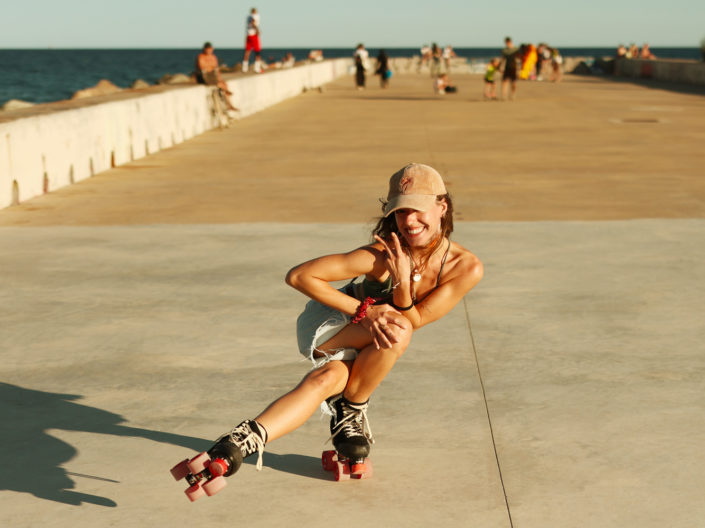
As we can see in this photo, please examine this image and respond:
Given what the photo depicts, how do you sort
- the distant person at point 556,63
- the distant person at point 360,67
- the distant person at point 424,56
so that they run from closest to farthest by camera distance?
the distant person at point 360,67
the distant person at point 556,63
the distant person at point 424,56

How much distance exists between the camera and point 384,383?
5.00 metres

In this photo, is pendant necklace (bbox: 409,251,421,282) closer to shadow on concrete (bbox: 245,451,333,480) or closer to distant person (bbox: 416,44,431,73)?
shadow on concrete (bbox: 245,451,333,480)

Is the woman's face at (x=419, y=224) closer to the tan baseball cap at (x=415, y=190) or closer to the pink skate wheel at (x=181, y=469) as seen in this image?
the tan baseball cap at (x=415, y=190)

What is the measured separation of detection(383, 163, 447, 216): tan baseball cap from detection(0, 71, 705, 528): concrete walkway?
41.4 inches

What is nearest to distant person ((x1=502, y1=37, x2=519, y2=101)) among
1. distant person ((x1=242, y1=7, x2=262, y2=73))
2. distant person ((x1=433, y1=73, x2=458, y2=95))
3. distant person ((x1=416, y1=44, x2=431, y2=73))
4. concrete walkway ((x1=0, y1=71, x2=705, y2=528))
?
distant person ((x1=433, y1=73, x2=458, y2=95))

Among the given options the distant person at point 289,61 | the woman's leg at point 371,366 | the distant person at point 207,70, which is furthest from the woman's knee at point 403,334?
the distant person at point 289,61

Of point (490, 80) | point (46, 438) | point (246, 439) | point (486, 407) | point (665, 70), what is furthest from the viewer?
point (665, 70)

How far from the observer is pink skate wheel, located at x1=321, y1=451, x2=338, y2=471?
12.7ft

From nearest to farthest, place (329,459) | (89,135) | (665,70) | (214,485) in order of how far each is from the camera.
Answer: (214,485)
(329,459)
(89,135)
(665,70)

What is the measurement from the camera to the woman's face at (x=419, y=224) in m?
3.67

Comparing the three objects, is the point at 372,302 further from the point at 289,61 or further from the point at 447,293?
the point at 289,61

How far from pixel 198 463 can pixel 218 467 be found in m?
0.07

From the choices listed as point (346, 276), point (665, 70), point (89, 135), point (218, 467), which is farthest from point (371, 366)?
point (665, 70)

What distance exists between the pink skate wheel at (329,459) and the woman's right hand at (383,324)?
0.54 meters
